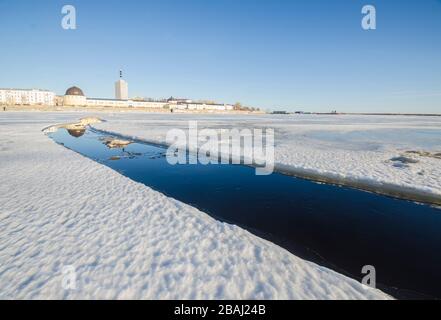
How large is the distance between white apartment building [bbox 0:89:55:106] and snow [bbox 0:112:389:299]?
523ft

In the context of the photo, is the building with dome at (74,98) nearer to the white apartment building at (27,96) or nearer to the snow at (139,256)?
the white apartment building at (27,96)

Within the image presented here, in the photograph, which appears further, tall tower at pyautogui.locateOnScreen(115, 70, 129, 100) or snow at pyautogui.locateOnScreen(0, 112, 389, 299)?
tall tower at pyautogui.locateOnScreen(115, 70, 129, 100)

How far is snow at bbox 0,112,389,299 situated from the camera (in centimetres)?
370

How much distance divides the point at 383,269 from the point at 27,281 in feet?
19.4

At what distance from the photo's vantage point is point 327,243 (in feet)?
17.9

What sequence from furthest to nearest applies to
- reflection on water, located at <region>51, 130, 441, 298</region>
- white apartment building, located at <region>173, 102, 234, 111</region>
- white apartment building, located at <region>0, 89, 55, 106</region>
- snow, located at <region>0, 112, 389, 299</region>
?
1. white apartment building, located at <region>173, 102, 234, 111</region>
2. white apartment building, located at <region>0, 89, 55, 106</region>
3. reflection on water, located at <region>51, 130, 441, 298</region>
4. snow, located at <region>0, 112, 389, 299</region>

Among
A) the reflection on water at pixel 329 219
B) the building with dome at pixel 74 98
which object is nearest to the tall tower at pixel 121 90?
the building with dome at pixel 74 98

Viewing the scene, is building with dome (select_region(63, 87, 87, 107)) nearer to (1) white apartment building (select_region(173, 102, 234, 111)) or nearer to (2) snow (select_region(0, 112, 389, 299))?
(1) white apartment building (select_region(173, 102, 234, 111))

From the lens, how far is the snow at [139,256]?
370 cm

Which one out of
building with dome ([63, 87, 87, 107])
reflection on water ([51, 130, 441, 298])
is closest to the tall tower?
building with dome ([63, 87, 87, 107])

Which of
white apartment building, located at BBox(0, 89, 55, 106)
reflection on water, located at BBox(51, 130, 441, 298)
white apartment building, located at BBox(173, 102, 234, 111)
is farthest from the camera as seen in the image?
white apartment building, located at BBox(173, 102, 234, 111)

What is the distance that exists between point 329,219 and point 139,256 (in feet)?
15.8
